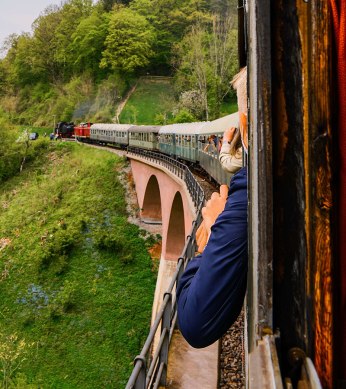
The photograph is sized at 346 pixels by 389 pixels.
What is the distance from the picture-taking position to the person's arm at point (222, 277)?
51.3 inches

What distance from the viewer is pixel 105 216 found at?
2812cm

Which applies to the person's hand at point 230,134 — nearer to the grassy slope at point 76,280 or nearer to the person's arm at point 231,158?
the person's arm at point 231,158

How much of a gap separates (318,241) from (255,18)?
21.7 inches

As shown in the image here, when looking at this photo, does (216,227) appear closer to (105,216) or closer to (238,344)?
(238,344)

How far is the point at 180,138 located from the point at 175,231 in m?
5.00

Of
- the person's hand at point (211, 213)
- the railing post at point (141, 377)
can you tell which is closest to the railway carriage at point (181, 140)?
the railing post at point (141, 377)

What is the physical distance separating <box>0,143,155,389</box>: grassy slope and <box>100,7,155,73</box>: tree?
27751 millimetres

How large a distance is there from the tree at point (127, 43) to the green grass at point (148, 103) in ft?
10.5

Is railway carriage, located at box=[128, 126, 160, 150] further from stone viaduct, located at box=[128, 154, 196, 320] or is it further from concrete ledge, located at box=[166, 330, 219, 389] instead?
Answer: concrete ledge, located at box=[166, 330, 219, 389]

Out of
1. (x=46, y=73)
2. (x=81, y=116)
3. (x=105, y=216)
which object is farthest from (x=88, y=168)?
(x=46, y=73)

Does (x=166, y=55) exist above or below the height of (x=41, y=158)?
above

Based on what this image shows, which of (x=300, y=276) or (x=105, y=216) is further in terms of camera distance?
(x=105, y=216)

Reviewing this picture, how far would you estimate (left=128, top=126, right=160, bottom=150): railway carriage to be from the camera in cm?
2820

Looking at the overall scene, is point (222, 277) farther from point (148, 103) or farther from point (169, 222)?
point (148, 103)
